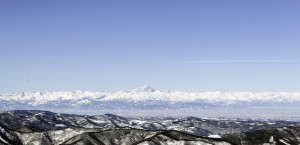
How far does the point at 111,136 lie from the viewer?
175375 millimetres

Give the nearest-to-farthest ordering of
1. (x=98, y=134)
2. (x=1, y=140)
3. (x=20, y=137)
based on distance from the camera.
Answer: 1. (x=1, y=140)
2. (x=98, y=134)
3. (x=20, y=137)

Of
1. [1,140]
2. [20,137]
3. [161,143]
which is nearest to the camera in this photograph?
[161,143]

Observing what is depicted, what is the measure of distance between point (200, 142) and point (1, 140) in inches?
3095

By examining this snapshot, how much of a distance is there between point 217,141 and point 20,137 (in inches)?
3866

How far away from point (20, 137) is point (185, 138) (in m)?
85.6

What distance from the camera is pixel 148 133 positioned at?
176 metres

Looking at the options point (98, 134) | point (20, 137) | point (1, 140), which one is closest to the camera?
point (1, 140)

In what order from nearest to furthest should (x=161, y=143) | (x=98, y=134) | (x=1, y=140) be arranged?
(x=161, y=143), (x=1, y=140), (x=98, y=134)

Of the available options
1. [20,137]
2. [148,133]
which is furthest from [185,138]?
[20,137]

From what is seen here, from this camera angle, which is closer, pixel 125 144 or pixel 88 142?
pixel 88 142

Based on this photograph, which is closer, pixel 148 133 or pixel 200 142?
pixel 200 142

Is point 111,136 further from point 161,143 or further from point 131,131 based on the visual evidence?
point 161,143

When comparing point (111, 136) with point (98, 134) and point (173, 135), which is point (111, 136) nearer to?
point (98, 134)

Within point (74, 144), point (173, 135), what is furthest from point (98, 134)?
point (173, 135)
